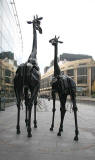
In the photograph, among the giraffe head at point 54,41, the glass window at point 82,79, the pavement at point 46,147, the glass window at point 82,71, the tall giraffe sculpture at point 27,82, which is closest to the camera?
the pavement at point 46,147

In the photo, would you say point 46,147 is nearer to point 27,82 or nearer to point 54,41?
point 27,82

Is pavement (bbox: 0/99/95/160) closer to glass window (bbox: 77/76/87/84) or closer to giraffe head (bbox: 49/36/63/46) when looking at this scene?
giraffe head (bbox: 49/36/63/46)

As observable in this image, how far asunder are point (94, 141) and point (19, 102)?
11.2 feet

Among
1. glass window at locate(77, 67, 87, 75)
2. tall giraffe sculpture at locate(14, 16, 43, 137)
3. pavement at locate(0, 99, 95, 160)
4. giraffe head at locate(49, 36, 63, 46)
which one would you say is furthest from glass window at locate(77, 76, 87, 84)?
pavement at locate(0, 99, 95, 160)

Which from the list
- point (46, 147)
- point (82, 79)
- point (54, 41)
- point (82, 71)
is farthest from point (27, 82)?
point (82, 79)

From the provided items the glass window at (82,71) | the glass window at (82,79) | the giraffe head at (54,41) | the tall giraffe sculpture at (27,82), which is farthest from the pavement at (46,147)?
the glass window at (82,79)

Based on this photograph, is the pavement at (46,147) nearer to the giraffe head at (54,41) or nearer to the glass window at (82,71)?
the giraffe head at (54,41)

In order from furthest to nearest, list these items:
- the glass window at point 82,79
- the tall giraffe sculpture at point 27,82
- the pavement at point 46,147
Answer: the glass window at point 82,79
the tall giraffe sculpture at point 27,82
the pavement at point 46,147

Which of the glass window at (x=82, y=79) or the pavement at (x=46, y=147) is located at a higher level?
the glass window at (x=82, y=79)

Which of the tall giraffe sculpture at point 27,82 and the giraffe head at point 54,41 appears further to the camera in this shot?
the giraffe head at point 54,41

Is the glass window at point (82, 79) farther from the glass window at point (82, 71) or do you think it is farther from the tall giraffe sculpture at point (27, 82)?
the tall giraffe sculpture at point (27, 82)

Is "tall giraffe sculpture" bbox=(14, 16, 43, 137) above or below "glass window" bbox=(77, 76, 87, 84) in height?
below

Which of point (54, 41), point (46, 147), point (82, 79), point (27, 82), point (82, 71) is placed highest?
point (82, 71)

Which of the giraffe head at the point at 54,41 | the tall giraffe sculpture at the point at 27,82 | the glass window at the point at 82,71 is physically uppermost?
the glass window at the point at 82,71
